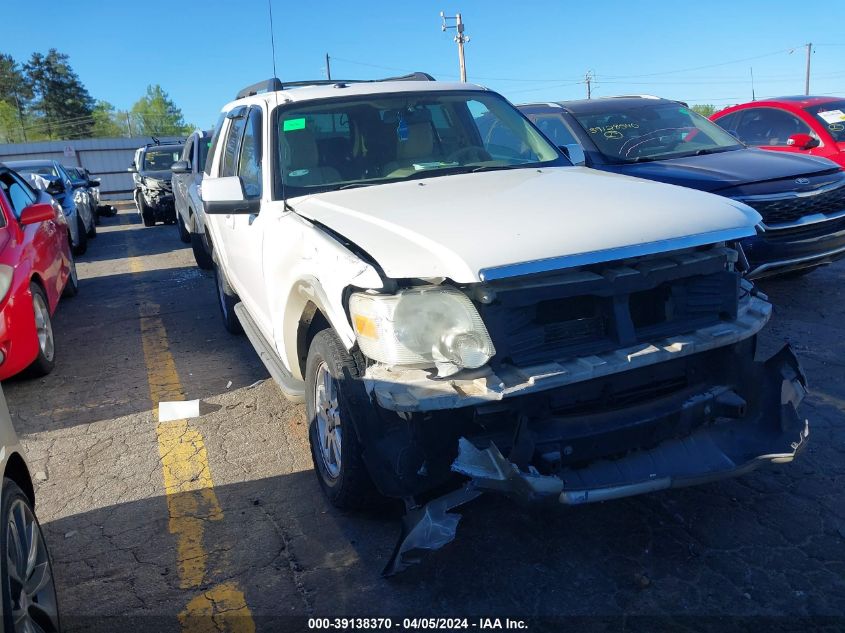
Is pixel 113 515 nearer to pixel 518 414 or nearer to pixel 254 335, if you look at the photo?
pixel 254 335

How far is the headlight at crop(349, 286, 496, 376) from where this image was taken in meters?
2.67

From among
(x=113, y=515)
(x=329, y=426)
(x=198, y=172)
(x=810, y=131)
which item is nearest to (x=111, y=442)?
(x=113, y=515)

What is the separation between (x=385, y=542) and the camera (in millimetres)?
3229

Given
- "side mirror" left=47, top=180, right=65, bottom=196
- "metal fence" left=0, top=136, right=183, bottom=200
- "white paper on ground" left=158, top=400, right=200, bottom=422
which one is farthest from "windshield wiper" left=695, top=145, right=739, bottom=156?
"metal fence" left=0, top=136, right=183, bottom=200

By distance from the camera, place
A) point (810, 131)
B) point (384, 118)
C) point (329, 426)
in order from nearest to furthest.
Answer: point (329, 426), point (384, 118), point (810, 131)

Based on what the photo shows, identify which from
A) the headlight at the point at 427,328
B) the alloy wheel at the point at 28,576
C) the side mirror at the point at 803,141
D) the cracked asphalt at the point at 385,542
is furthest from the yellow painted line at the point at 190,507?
the side mirror at the point at 803,141

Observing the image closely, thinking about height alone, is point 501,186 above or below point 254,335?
above

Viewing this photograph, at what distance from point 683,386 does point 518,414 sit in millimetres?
835

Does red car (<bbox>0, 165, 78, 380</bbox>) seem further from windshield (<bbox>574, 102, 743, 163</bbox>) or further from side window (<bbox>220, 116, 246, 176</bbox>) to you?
windshield (<bbox>574, 102, 743, 163</bbox>)

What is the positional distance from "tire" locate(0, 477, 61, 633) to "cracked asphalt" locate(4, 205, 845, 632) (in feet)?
1.28

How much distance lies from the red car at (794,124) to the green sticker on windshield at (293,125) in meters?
6.38

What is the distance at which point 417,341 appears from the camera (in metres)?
2.71

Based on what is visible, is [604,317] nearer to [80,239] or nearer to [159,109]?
[80,239]

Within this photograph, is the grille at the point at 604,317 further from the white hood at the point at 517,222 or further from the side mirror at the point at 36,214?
the side mirror at the point at 36,214
